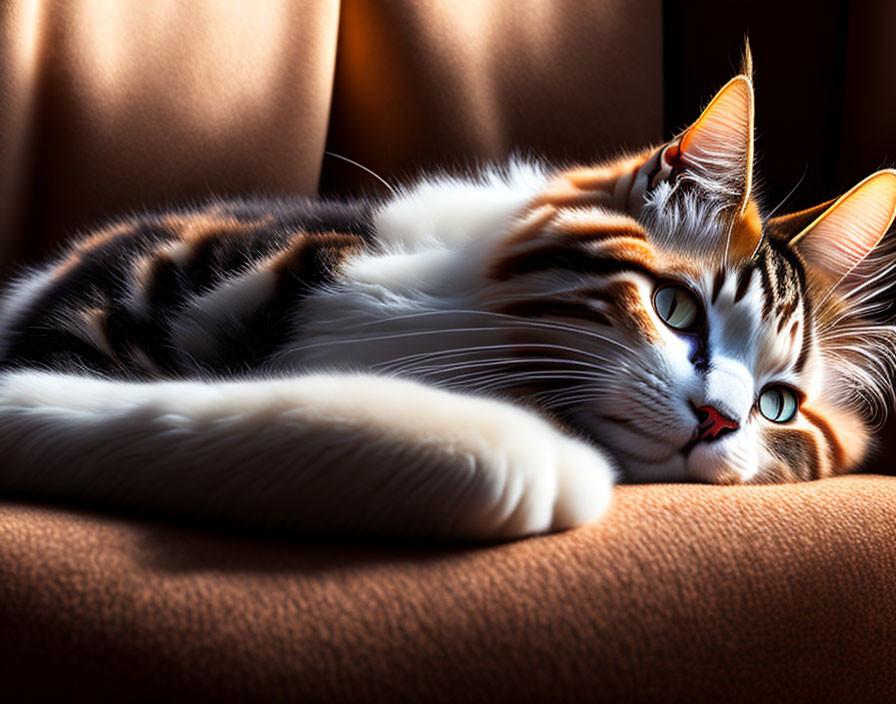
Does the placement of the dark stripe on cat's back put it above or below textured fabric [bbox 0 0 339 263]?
below

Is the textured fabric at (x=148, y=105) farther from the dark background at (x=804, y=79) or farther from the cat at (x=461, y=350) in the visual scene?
the dark background at (x=804, y=79)

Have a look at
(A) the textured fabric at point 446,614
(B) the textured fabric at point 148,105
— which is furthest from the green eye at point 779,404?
(B) the textured fabric at point 148,105

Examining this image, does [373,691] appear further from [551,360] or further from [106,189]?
[106,189]

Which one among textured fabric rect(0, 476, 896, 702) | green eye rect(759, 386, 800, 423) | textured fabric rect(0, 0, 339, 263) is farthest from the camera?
textured fabric rect(0, 0, 339, 263)

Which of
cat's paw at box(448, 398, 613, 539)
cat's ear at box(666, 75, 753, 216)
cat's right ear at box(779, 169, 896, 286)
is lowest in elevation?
cat's paw at box(448, 398, 613, 539)

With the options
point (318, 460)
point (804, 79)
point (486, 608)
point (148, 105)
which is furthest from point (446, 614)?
point (804, 79)

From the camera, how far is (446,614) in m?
0.47

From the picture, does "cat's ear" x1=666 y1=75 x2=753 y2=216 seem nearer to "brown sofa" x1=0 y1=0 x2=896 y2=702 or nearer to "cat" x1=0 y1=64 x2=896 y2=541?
"cat" x1=0 y1=64 x2=896 y2=541

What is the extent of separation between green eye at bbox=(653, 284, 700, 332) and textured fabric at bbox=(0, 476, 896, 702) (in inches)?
9.0

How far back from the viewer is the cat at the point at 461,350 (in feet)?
1.75

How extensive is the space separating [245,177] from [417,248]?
55cm

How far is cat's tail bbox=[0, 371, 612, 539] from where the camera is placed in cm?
51

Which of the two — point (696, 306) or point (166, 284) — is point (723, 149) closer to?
point (696, 306)

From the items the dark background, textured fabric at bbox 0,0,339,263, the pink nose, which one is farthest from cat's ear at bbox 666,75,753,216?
textured fabric at bbox 0,0,339,263
